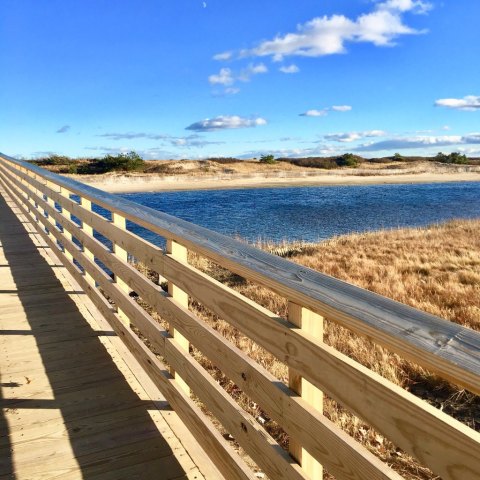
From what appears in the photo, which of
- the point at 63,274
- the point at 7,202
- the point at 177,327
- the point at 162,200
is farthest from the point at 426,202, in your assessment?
the point at 177,327

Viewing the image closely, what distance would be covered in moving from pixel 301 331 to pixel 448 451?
2.25 ft

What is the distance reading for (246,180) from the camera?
199 feet

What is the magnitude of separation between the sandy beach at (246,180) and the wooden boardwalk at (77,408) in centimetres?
4235

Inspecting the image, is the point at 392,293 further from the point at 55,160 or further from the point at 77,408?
the point at 55,160

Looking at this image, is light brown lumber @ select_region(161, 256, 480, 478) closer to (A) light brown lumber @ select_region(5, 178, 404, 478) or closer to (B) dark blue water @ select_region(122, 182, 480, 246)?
(A) light brown lumber @ select_region(5, 178, 404, 478)

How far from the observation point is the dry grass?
4188 millimetres

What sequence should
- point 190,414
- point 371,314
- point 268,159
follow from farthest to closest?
1. point 268,159
2. point 190,414
3. point 371,314

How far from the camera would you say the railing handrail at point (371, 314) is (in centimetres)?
125

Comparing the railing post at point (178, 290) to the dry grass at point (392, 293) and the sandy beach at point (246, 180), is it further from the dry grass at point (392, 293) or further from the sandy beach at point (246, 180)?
the sandy beach at point (246, 180)

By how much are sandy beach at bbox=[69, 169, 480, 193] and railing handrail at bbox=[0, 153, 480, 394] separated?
148 ft

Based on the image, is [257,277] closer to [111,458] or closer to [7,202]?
[111,458]

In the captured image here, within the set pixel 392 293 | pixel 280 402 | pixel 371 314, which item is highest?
pixel 371 314

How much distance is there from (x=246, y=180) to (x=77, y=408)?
190ft

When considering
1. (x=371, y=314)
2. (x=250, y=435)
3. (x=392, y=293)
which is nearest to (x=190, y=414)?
(x=250, y=435)
